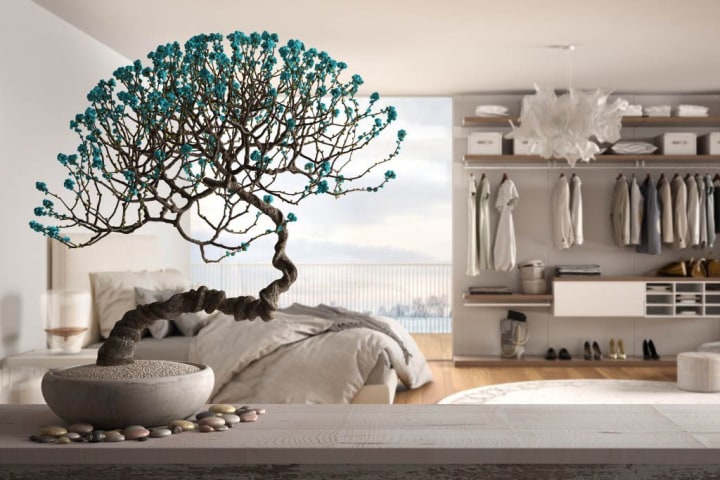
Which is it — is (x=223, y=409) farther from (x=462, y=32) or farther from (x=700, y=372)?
(x=700, y=372)

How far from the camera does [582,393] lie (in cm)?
638

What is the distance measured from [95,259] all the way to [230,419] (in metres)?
4.35

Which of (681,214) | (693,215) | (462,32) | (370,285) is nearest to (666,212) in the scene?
(681,214)

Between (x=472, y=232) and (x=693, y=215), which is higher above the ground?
(x=693, y=215)

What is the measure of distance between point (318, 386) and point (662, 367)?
12.9 ft

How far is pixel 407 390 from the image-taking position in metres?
6.43

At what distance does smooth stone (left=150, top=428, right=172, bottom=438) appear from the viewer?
4.85 feet

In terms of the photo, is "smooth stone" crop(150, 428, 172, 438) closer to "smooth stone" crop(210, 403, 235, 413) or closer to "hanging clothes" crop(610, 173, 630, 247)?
"smooth stone" crop(210, 403, 235, 413)

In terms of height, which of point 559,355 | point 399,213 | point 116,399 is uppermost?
point 399,213

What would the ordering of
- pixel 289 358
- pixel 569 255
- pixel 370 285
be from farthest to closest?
pixel 370 285 < pixel 569 255 < pixel 289 358

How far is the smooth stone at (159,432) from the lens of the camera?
1.48m

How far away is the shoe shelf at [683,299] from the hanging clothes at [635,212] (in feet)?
1.47

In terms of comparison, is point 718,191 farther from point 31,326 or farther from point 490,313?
point 31,326

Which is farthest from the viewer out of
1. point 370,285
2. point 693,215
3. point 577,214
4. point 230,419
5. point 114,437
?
point 370,285
